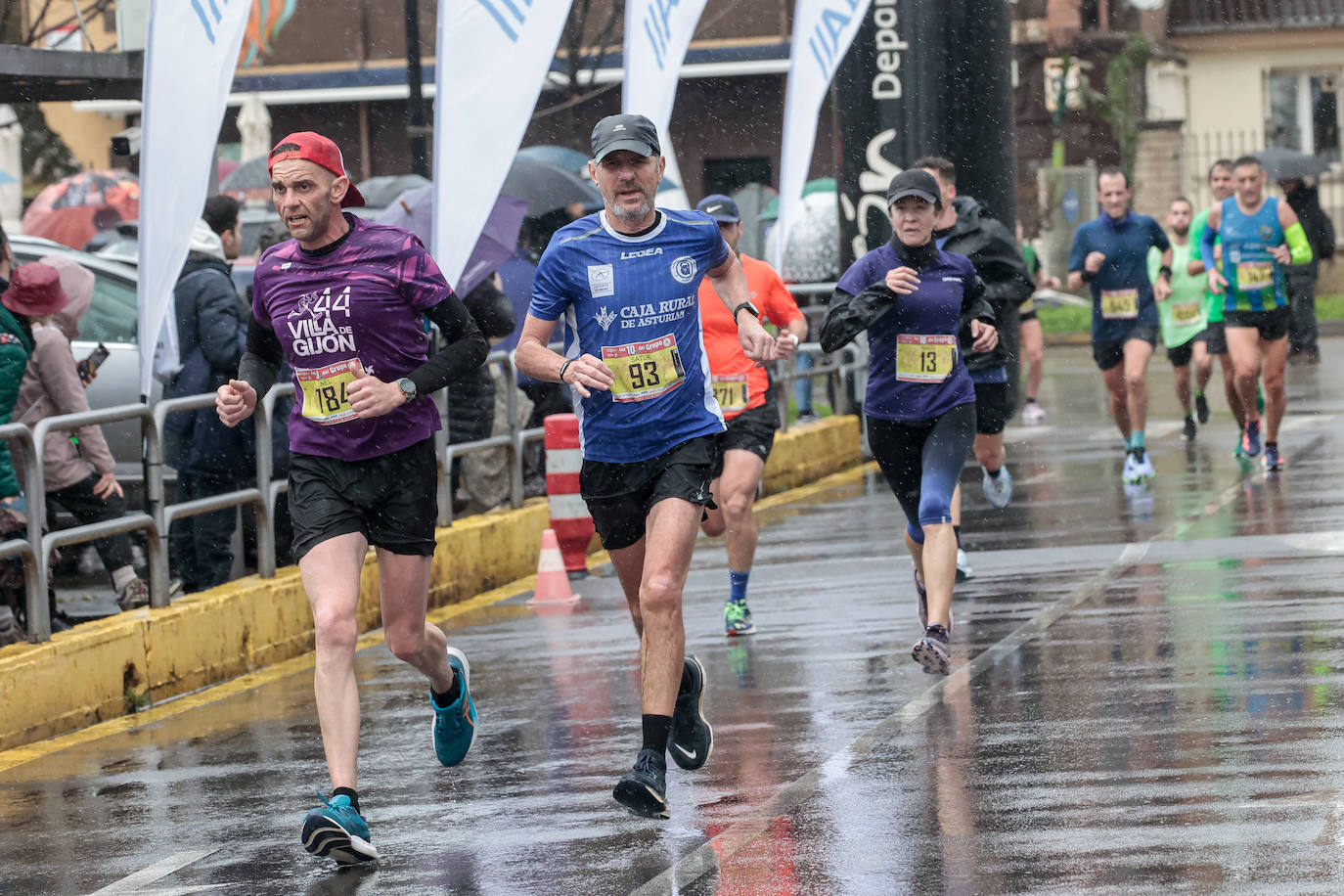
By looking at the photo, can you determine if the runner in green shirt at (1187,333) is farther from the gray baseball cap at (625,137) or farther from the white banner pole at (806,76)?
the gray baseball cap at (625,137)

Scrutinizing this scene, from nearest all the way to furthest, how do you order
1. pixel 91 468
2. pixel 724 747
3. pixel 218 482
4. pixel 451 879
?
pixel 451 879
pixel 724 747
pixel 91 468
pixel 218 482

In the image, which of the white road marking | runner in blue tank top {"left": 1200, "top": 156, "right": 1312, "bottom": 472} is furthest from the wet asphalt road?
runner in blue tank top {"left": 1200, "top": 156, "right": 1312, "bottom": 472}

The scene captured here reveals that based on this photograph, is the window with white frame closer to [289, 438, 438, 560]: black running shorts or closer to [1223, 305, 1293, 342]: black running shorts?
[1223, 305, 1293, 342]: black running shorts

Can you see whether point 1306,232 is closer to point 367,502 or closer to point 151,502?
point 151,502

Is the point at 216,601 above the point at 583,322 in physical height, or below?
below

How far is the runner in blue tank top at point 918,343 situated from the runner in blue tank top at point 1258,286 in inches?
257

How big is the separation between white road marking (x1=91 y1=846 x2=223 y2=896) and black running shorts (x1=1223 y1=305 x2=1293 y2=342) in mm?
10703

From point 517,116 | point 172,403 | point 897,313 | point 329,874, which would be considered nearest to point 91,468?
point 172,403

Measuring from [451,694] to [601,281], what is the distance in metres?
1.49

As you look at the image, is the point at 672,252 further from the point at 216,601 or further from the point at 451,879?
the point at 216,601

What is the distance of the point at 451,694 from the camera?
725cm

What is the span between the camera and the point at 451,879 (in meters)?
5.90

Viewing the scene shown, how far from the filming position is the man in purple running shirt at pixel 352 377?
21.6 feet

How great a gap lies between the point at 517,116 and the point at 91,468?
9.36 ft
